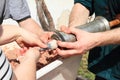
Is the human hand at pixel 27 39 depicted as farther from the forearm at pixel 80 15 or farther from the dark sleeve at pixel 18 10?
the dark sleeve at pixel 18 10

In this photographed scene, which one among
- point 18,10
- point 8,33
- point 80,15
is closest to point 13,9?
point 18,10

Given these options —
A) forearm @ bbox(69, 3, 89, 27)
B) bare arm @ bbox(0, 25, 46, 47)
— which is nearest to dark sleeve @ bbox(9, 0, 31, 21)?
bare arm @ bbox(0, 25, 46, 47)

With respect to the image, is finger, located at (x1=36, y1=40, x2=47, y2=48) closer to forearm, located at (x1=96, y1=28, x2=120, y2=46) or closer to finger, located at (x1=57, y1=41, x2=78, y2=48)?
finger, located at (x1=57, y1=41, x2=78, y2=48)

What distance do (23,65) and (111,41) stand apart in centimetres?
42

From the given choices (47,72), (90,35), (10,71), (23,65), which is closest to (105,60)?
(90,35)

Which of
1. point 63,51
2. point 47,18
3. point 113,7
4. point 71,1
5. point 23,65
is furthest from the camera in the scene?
point 71,1

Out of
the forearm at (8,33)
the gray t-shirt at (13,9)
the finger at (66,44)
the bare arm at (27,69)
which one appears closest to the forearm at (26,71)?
the bare arm at (27,69)

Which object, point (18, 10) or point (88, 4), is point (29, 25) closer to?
point (18, 10)

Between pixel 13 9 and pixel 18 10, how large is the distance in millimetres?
42

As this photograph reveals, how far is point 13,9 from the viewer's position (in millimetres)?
2004

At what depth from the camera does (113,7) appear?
160 centimetres

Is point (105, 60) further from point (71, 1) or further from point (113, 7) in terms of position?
point (71, 1)

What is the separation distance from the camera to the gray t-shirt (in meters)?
1.93

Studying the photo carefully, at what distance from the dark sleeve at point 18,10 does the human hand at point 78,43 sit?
63cm
